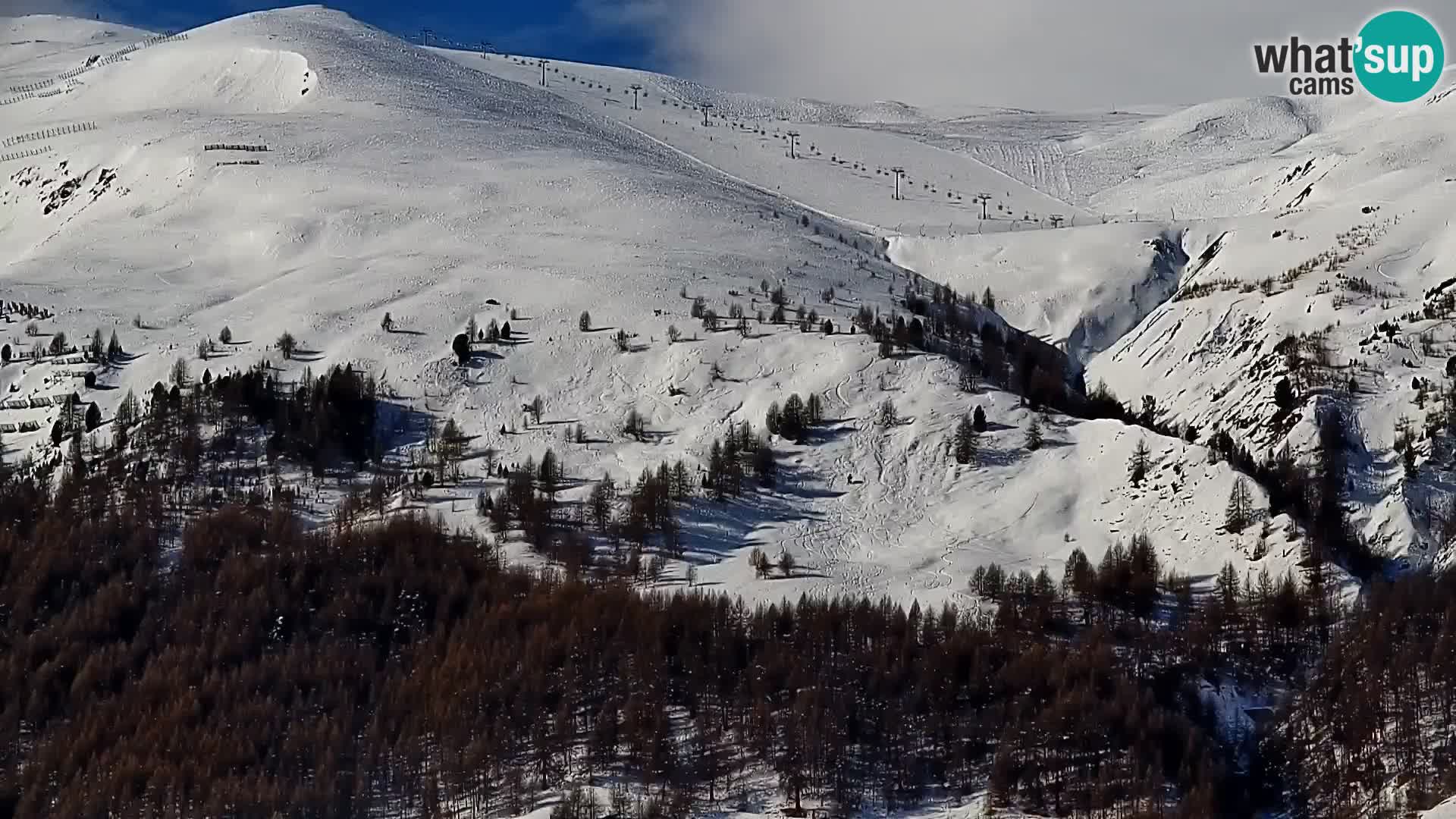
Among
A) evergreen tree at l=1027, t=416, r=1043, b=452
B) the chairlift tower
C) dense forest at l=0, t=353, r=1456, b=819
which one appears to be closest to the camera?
dense forest at l=0, t=353, r=1456, b=819

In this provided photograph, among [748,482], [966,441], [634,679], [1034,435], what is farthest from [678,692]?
[1034,435]

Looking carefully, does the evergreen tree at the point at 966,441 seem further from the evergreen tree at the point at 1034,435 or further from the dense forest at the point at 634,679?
the dense forest at the point at 634,679

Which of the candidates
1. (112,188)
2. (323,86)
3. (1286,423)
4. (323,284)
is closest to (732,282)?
(323,284)

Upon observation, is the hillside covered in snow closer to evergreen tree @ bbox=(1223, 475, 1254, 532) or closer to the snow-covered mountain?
evergreen tree @ bbox=(1223, 475, 1254, 532)

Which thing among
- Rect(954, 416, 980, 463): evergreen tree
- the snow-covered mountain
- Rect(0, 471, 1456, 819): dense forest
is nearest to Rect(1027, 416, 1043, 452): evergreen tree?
the snow-covered mountain

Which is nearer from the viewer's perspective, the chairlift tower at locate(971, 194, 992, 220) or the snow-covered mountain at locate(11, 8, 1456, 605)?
the snow-covered mountain at locate(11, 8, 1456, 605)

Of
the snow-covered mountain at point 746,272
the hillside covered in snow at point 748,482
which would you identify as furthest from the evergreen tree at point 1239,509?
the snow-covered mountain at point 746,272
